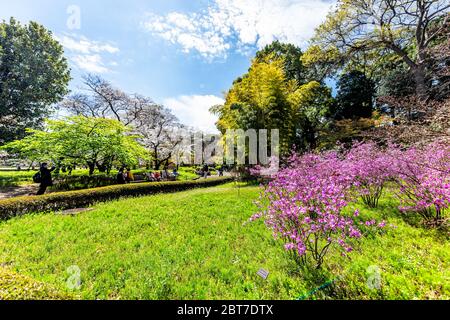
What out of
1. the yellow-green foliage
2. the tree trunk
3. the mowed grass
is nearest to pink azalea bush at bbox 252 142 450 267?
the mowed grass

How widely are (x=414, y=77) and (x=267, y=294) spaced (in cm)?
1564

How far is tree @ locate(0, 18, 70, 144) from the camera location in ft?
45.3

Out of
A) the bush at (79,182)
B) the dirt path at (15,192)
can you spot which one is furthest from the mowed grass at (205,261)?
the dirt path at (15,192)

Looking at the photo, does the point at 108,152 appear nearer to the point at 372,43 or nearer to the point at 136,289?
the point at 136,289

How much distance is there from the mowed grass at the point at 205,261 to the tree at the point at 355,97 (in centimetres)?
1213

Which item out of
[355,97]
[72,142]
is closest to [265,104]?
[355,97]

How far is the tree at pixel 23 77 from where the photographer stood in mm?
13797

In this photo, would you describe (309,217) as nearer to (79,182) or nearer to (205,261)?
(205,261)

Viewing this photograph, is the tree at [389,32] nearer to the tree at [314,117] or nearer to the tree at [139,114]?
the tree at [314,117]

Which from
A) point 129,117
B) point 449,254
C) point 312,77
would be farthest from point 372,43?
point 129,117

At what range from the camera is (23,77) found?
46.2 feet

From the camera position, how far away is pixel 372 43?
12281mm

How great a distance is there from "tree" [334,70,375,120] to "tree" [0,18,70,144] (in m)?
23.2

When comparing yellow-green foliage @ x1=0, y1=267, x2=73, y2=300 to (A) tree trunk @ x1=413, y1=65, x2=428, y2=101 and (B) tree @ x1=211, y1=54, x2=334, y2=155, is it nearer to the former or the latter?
(B) tree @ x1=211, y1=54, x2=334, y2=155
